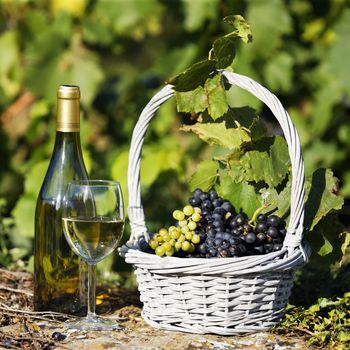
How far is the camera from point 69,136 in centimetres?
262

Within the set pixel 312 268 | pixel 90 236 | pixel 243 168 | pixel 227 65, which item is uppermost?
pixel 227 65

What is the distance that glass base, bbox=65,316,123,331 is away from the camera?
91.0 inches

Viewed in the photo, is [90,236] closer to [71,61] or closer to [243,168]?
[243,168]

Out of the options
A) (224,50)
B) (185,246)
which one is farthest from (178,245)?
(224,50)

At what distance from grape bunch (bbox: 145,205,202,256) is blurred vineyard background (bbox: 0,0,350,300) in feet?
6.06

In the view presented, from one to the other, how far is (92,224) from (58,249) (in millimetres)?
341

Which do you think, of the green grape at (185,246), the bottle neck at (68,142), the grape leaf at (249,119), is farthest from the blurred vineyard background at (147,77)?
the green grape at (185,246)

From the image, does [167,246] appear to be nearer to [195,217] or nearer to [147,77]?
[195,217]

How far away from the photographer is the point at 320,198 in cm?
246

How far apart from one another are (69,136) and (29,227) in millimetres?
1548

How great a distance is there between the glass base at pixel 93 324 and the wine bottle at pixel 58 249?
15 centimetres

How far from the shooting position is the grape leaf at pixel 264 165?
2428 mm

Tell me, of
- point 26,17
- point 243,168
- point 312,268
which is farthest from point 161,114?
point 243,168

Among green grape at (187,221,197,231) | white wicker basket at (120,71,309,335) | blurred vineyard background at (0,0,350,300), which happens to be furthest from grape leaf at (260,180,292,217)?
blurred vineyard background at (0,0,350,300)
